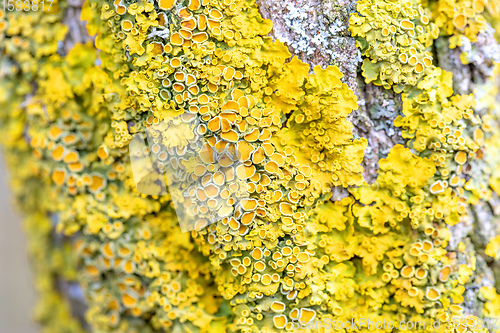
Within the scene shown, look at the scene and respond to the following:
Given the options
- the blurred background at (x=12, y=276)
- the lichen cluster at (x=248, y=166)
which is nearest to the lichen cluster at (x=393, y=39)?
the lichen cluster at (x=248, y=166)

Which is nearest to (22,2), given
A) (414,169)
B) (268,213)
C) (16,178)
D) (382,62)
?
(16,178)

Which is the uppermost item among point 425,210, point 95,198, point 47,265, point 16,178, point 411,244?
point 425,210

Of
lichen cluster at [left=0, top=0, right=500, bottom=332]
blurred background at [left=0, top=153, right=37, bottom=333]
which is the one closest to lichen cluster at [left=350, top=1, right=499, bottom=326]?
lichen cluster at [left=0, top=0, right=500, bottom=332]

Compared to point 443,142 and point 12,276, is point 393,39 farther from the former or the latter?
point 12,276

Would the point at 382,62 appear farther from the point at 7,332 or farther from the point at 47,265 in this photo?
the point at 7,332

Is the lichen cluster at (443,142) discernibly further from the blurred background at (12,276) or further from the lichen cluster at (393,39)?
the blurred background at (12,276)

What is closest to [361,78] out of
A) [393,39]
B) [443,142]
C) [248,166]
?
[393,39]
